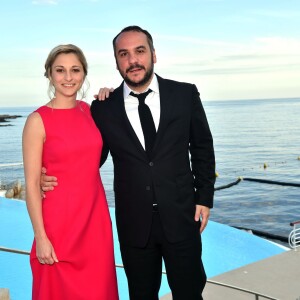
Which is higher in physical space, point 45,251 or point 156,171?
point 156,171

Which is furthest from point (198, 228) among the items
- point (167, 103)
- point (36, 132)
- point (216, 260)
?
point (216, 260)

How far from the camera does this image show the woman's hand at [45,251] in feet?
8.94

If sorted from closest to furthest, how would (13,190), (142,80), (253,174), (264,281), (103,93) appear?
(142,80), (103,93), (264,281), (13,190), (253,174)

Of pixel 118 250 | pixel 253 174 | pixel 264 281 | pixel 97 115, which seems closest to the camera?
pixel 97 115

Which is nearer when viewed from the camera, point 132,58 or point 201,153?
point 132,58

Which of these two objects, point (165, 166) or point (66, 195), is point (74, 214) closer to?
point (66, 195)

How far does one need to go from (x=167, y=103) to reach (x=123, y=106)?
0.29 metres

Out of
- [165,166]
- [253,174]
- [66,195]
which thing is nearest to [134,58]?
[165,166]

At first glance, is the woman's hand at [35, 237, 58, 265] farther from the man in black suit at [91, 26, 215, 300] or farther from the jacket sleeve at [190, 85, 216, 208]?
the jacket sleeve at [190, 85, 216, 208]

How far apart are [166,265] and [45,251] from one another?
80cm

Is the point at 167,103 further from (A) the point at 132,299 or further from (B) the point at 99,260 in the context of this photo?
(A) the point at 132,299

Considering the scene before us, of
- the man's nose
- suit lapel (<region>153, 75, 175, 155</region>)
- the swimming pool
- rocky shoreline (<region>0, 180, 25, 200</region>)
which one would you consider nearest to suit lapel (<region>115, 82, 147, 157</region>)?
suit lapel (<region>153, 75, 175, 155</region>)

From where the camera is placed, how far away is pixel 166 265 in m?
2.93

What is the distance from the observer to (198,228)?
3.01 meters
